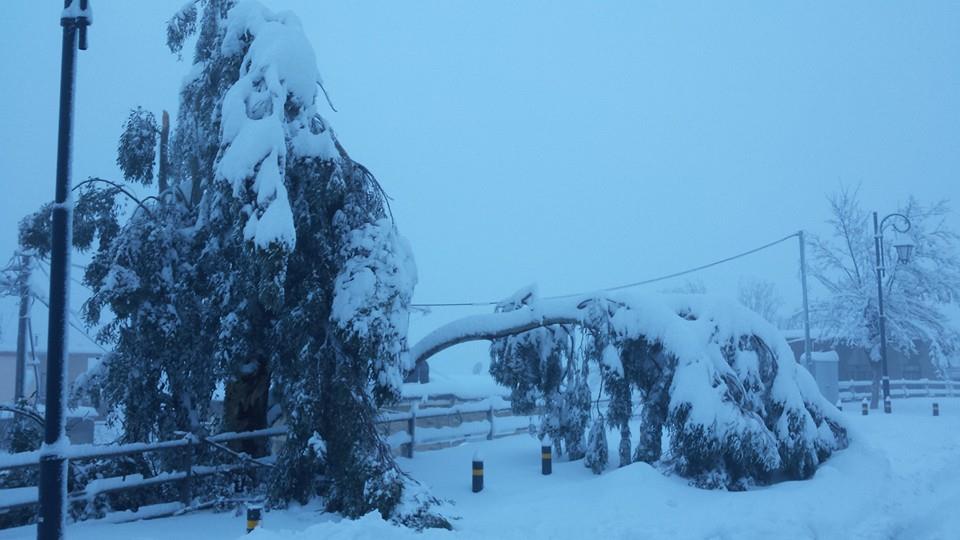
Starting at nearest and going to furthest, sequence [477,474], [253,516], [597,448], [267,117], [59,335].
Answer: [59,335]
[253,516]
[267,117]
[477,474]
[597,448]

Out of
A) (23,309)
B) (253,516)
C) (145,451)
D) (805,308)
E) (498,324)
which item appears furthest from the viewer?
(805,308)

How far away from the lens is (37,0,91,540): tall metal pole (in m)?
6.57

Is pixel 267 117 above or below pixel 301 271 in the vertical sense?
above

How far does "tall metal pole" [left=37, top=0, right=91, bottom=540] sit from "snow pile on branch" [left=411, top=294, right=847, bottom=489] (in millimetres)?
8782

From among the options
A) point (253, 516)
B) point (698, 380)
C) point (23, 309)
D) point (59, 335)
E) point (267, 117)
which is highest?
point (267, 117)

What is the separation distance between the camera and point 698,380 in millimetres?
12727

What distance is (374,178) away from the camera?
43.9 feet

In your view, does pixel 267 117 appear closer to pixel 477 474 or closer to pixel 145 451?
pixel 145 451

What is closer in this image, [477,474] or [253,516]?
[253,516]

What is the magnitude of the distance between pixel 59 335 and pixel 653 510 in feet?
23.9

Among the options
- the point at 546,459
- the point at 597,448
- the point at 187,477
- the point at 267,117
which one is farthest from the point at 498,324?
the point at 187,477

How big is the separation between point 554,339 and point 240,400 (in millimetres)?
6265

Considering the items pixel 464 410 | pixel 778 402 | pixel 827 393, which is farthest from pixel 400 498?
pixel 827 393

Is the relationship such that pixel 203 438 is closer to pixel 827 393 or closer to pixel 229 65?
pixel 229 65
